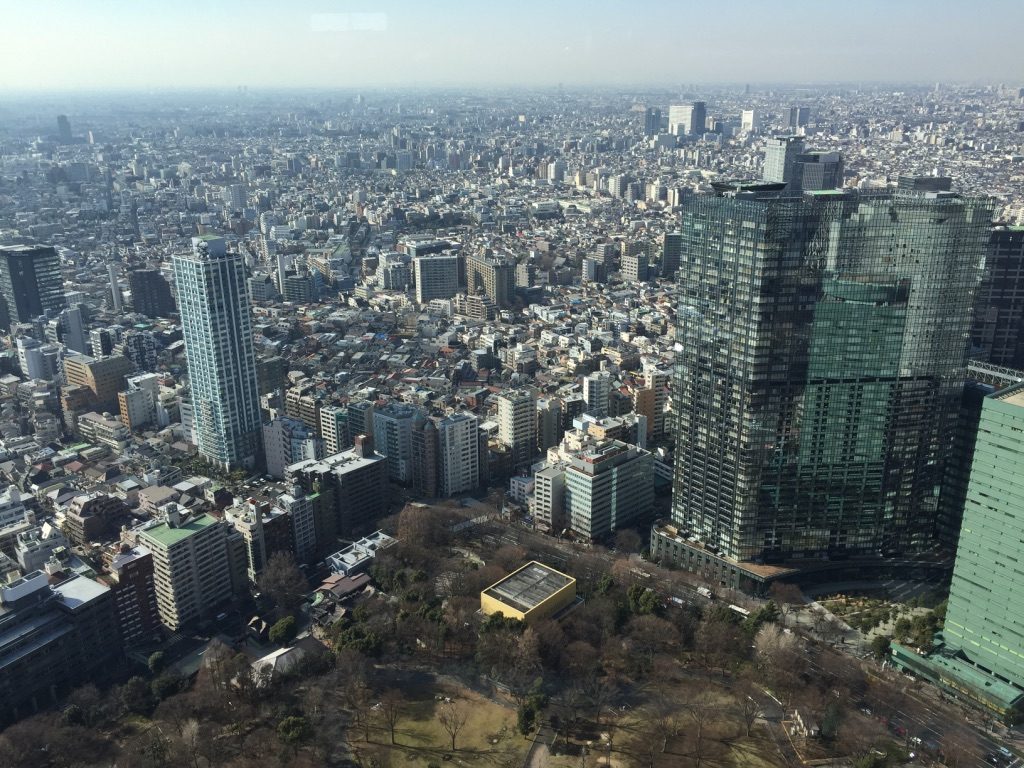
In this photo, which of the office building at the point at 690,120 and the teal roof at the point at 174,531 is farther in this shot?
the office building at the point at 690,120

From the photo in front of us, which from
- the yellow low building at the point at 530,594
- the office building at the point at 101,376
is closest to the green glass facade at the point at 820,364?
the yellow low building at the point at 530,594

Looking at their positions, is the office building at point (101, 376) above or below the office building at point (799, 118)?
below

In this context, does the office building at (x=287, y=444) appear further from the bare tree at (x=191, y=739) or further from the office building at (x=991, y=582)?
the office building at (x=991, y=582)

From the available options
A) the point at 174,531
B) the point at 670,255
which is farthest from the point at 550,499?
the point at 670,255

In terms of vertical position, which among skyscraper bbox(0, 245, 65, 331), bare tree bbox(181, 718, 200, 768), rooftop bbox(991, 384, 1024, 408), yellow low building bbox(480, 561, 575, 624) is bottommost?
bare tree bbox(181, 718, 200, 768)

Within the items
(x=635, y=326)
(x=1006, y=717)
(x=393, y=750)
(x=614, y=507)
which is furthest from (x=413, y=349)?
(x=1006, y=717)

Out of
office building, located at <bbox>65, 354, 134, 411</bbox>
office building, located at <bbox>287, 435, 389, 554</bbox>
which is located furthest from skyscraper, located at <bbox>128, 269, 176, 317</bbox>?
office building, located at <bbox>287, 435, 389, 554</bbox>

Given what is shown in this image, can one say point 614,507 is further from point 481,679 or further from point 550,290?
point 550,290

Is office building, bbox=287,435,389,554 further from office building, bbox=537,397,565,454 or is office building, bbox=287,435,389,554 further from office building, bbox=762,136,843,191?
office building, bbox=762,136,843,191
